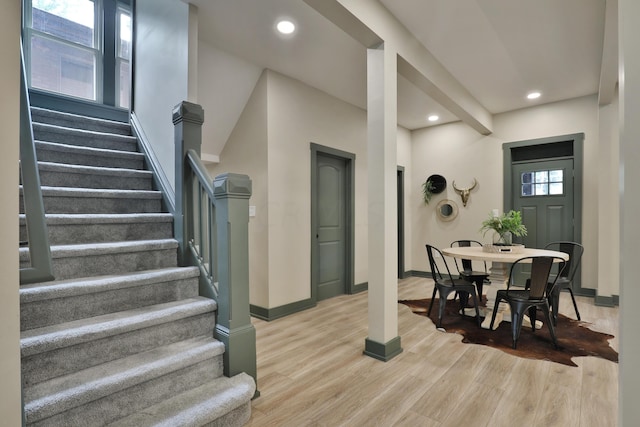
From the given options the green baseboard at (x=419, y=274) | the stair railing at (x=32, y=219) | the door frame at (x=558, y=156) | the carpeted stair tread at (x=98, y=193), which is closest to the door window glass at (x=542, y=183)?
the door frame at (x=558, y=156)

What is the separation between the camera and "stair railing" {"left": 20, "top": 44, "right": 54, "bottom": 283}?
1.21 metres

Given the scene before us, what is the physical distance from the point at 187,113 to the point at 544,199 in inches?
210

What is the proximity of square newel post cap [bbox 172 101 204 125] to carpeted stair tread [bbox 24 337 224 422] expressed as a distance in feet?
5.22

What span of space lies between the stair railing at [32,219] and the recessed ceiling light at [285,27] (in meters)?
2.23

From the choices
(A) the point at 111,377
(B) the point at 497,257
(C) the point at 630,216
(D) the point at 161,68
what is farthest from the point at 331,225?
(C) the point at 630,216

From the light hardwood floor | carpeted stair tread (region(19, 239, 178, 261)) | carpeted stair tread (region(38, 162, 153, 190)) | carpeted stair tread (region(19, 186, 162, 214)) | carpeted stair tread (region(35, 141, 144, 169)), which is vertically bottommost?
the light hardwood floor

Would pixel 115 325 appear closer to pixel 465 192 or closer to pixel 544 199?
pixel 465 192

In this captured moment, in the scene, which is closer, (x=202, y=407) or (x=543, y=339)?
(x=202, y=407)

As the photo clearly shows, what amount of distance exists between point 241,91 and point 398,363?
334 cm

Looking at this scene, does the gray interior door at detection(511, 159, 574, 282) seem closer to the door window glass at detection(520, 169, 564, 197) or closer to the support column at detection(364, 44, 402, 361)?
the door window glass at detection(520, 169, 564, 197)

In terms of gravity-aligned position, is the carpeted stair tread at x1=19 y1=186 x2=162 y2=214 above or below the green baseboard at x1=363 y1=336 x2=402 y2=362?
Answer: above

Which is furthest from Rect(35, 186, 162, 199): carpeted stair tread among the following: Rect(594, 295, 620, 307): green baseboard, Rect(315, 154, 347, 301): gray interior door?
Rect(594, 295, 620, 307): green baseboard

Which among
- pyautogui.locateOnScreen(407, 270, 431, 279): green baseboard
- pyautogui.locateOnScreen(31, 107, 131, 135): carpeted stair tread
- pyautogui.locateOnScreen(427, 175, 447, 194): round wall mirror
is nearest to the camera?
pyautogui.locateOnScreen(31, 107, 131, 135): carpeted stair tread

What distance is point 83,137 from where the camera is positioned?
3094 mm
